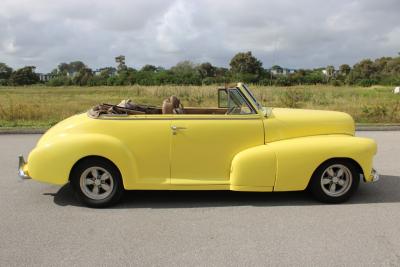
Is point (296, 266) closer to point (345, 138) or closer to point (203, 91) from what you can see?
point (345, 138)

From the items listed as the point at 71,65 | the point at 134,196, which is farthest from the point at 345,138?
the point at 71,65

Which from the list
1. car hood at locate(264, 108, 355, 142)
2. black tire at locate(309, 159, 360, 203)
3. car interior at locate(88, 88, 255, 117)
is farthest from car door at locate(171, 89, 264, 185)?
black tire at locate(309, 159, 360, 203)

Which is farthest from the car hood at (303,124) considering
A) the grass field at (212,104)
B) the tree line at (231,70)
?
the tree line at (231,70)

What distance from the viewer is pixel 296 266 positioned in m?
3.49

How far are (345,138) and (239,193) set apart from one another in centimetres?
157

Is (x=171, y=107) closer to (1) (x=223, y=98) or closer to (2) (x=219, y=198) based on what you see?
(1) (x=223, y=98)

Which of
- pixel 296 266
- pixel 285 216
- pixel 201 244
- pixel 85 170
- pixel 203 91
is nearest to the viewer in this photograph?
pixel 296 266

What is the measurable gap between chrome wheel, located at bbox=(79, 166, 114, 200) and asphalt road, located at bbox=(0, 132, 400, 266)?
0.69ft

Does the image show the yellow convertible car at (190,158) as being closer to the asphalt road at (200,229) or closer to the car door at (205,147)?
the car door at (205,147)

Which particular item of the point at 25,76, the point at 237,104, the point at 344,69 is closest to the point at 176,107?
the point at 237,104

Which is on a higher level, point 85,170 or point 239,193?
point 85,170

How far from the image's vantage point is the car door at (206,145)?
510 centimetres

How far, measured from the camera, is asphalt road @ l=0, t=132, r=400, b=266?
3.68m

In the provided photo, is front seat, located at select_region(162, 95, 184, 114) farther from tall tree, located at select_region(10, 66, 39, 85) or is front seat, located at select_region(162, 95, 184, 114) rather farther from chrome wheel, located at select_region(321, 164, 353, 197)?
tall tree, located at select_region(10, 66, 39, 85)
